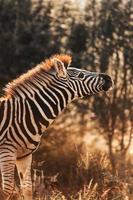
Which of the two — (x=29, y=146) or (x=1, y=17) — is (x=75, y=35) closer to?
(x=1, y=17)

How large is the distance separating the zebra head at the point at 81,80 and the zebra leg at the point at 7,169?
1.36m

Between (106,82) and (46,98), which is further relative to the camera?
(106,82)

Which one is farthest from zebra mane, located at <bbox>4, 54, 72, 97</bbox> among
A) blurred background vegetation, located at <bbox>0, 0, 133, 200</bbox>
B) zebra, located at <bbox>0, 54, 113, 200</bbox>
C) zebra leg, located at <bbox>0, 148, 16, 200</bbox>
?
blurred background vegetation, located at <bbox>0, 0, 133, 200</bbox>

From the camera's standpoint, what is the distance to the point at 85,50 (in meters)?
21.0

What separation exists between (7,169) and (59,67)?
1.63 m

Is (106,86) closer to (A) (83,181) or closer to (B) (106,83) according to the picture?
(B) (106,83)

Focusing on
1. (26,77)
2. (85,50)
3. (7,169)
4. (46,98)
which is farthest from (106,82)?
(85,50)

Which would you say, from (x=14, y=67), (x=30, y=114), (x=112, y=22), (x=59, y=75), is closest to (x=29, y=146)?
(x=30, y=114)

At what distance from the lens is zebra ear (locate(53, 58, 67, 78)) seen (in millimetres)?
9641

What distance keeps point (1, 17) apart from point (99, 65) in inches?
129

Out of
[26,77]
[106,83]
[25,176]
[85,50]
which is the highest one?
[85,50]

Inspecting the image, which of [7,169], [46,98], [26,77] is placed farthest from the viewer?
[46,98]

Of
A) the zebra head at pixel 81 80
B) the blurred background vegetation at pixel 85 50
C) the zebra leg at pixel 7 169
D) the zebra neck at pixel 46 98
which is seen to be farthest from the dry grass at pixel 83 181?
the blurred background vegetation at pixel 85 50

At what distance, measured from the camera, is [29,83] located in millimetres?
9609
